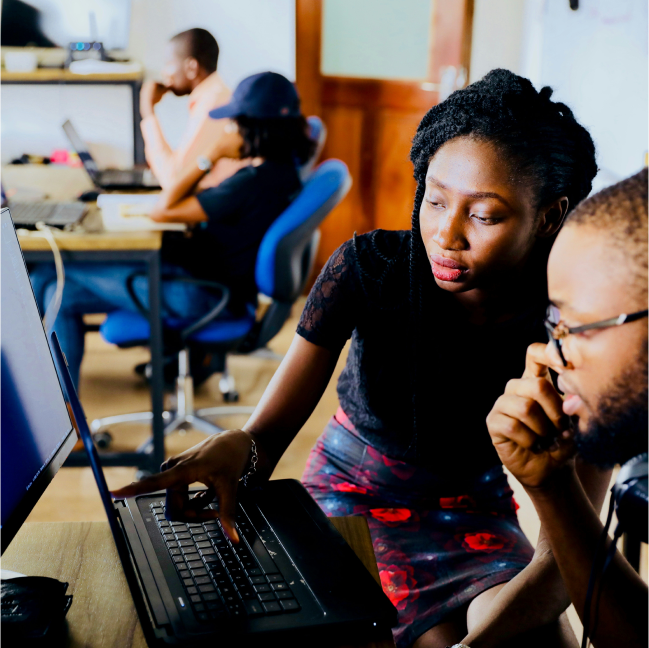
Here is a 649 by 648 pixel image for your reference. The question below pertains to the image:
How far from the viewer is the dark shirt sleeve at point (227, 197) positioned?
89.9 inches

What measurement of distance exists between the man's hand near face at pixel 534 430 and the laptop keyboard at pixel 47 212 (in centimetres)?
161

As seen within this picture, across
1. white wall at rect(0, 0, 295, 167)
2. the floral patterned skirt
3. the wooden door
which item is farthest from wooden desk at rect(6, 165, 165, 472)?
the wooden door

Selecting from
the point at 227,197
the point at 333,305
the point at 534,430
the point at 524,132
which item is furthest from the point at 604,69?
the point at 534,430

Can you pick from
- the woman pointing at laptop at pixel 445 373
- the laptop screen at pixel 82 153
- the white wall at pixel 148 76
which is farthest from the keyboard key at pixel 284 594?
the white wall at pixel 148 76

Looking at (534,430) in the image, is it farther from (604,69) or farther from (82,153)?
(82,153)

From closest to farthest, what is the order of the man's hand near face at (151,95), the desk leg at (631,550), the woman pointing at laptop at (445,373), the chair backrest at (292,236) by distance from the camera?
1. the woman pointing at laptop at (445,373)
2. the desk leg at (631,550)
3. the chair backrest at (292,236)
4. the man's hand near face at (151,95)

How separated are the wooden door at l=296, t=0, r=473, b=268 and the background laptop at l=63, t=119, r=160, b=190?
110cm

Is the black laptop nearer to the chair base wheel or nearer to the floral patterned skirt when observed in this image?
the floral patterned skirt

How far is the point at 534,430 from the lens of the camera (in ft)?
2.66

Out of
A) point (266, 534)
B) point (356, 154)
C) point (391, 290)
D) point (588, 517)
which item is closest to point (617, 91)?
point (391, 290)

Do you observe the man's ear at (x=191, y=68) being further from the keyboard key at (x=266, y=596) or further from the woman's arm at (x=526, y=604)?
the keyboard key at (x=266, y=596)

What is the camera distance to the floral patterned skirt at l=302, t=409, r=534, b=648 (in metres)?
1.02

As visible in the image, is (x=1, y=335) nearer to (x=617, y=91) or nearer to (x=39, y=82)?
(x=617, y=91)

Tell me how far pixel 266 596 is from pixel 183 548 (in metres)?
0.12
